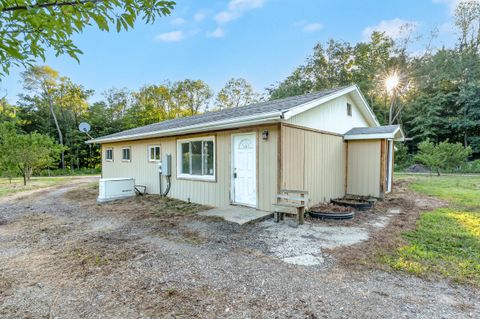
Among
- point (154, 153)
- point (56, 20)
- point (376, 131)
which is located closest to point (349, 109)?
point (376, 131)

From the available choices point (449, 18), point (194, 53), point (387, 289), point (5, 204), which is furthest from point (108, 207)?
point (449, 18)

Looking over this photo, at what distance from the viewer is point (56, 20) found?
1.60 metres

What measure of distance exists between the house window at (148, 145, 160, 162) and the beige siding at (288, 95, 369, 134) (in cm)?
527

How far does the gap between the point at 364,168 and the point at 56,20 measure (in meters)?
8.46

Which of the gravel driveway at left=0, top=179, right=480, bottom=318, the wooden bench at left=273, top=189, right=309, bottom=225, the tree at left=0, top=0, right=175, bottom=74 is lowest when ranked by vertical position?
the gravel driveway at left=0, top=179, right=480, bottom=318

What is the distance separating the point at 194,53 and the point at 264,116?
1121 cm

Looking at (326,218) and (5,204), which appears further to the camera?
(5,204)

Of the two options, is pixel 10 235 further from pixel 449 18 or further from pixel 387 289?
pixel 449 18

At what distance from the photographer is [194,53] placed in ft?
48.6

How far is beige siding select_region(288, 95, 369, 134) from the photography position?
658 centimetres

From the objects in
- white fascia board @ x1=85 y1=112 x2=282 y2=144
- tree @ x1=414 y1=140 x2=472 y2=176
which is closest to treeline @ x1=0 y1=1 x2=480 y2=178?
tree @ x1=414 y1=140 x2=472 y2=176

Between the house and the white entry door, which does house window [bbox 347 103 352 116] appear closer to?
the house

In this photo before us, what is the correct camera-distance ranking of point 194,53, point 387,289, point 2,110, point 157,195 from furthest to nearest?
point 2,110, point 194,53, point 157,195, point 387,289

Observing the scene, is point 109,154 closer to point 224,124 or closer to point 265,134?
point 224,124
